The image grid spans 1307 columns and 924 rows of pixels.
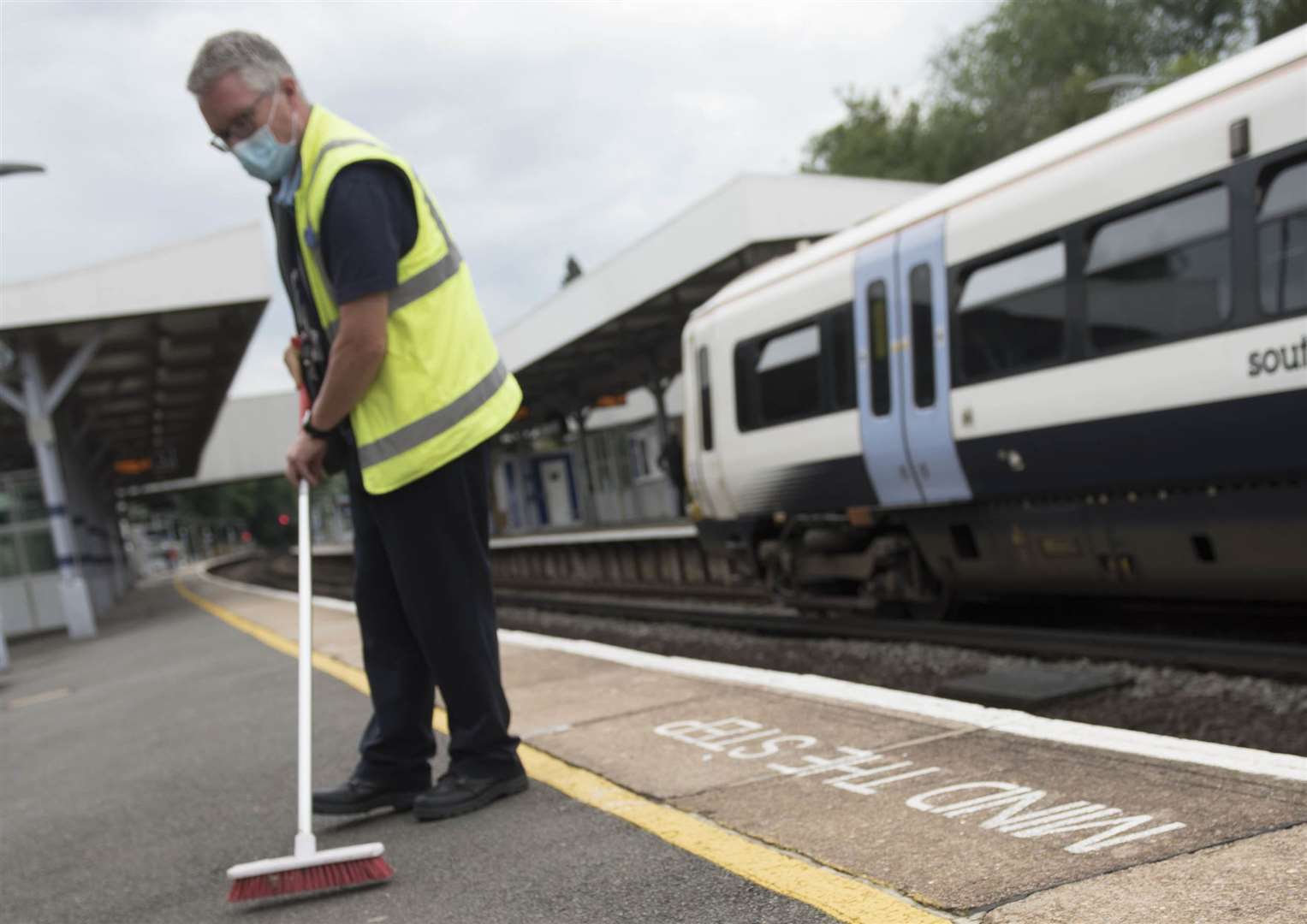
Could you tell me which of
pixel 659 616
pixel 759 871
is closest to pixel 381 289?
pixel 759 871

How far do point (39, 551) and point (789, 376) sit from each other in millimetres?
20170

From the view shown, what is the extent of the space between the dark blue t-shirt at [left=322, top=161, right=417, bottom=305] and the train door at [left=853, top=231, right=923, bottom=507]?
559 centimetres

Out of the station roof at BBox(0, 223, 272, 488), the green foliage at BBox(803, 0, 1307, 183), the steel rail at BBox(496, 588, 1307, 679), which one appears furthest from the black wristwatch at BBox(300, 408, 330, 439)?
the green foliage at BBox(803, 0, 1307, 183)

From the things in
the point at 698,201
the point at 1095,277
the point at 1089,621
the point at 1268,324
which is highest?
the point at 698,201

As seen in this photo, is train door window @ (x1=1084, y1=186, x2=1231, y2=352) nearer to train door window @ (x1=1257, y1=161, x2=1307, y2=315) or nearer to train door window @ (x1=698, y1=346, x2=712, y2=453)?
train door window @ (x1=1257, y1=161, x2=1307, y2=315)

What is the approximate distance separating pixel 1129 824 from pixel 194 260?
63.7 feet

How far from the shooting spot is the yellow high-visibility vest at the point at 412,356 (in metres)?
3.25

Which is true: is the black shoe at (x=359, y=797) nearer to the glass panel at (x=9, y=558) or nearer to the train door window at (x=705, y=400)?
the train door window at (x=705, y=400)

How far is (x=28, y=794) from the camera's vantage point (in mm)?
4934

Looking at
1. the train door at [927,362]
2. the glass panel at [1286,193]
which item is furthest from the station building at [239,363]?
the glass panel at [1286,193]

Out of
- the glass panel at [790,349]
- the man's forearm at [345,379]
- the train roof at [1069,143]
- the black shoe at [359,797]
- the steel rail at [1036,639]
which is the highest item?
the train roof at [1069,143]

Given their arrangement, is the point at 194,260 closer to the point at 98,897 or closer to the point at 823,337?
the point at 823,337

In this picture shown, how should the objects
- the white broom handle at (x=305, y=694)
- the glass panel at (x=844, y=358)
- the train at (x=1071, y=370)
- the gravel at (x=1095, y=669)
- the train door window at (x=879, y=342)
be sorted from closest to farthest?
the white broom handle at (x=305, y=694) → the gravel at (x=1095, y=669) → the train at (x=1071, y=370) → the train door window at (x=879, y=342) → the glass panel at (x=844, y=358)

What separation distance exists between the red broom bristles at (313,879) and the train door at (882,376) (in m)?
5.90
